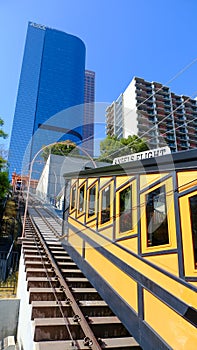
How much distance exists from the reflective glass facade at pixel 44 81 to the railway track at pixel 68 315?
53.6 metres

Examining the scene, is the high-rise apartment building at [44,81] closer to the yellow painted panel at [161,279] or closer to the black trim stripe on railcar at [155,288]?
the black trim stripe on railcar at [155,288]

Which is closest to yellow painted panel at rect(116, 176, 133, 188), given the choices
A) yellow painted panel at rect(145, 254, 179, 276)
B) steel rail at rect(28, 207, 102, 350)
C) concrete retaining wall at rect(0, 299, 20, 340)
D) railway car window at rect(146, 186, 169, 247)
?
railway car window at rect(146, 186, 169, 247)

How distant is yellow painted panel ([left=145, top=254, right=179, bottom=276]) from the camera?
2160 millimetres

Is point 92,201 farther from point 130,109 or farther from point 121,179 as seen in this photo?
point 130,109

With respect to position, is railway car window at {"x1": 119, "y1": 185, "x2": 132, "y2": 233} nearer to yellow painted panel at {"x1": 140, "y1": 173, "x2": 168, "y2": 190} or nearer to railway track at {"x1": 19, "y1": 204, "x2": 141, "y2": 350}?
yellow painted panel at {"x1": 140, "y1": 173, "x2": 168, "y2": 190}

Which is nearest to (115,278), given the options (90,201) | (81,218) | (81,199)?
(90,201)

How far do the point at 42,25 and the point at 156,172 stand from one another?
11170 cm

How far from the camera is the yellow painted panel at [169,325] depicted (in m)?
1.88

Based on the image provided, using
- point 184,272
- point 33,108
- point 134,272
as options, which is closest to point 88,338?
point 134,272

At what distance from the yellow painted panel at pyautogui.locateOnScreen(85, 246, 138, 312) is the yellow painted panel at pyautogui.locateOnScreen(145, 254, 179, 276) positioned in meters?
0.49

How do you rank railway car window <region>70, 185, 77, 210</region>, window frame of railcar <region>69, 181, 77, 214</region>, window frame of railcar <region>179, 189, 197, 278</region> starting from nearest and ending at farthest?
1. window frame of railcar <region>179, 189, 197, 278</region>
2. window frame of railcar <region>69, 181, 77, 214</region>
3. railway car window <region>70, 185, 77, 210</region>

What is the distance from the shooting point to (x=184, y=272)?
2.05 meters

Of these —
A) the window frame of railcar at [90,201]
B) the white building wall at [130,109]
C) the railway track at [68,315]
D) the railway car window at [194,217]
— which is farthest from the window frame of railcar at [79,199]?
the white building wall at [130,109]

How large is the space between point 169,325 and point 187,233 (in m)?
0.88
